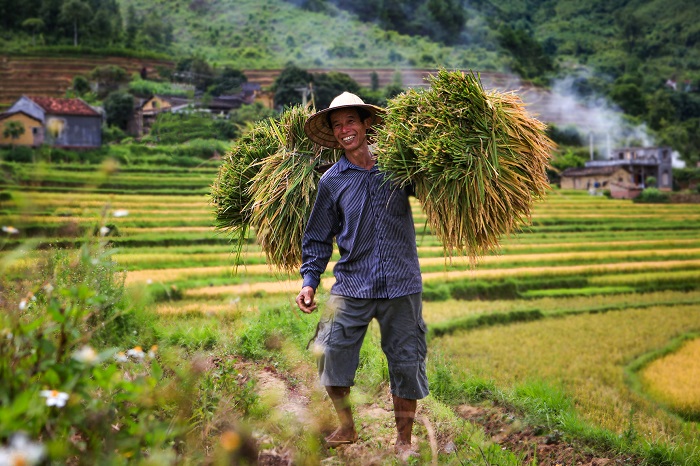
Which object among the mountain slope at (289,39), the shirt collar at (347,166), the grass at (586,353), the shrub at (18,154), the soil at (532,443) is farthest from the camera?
the mountain slope at (289,39)

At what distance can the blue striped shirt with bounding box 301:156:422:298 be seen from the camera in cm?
249

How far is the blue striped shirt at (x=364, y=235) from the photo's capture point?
2490 millimetres

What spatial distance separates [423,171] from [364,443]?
1.06 m

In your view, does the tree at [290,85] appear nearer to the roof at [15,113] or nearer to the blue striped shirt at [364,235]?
the roof at [15,113]

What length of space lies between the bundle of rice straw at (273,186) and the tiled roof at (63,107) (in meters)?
16.4

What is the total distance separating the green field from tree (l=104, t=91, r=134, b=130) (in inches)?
148

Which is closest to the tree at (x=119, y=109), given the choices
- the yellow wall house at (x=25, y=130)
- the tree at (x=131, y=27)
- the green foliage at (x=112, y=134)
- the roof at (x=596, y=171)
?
the green foliage at (x=112, y=134)

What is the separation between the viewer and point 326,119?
2.87 meters

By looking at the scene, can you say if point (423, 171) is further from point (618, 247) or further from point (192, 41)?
point (192, 41)

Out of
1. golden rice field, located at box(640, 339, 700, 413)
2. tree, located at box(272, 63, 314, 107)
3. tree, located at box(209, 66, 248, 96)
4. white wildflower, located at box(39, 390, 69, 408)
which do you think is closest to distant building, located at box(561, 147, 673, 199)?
tree, located at box(272, 63, 314, 107)

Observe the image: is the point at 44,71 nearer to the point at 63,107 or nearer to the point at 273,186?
the point at 63,107

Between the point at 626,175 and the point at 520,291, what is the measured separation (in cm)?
1360

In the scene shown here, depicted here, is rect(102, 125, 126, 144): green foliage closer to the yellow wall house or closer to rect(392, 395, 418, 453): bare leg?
the yellow wall house

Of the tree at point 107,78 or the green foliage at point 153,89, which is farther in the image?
the tree at point 107,78
